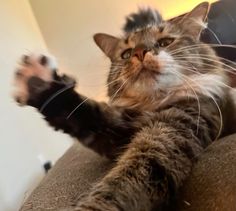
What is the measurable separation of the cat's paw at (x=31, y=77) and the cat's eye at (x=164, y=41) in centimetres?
38

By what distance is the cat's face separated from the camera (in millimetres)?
1168

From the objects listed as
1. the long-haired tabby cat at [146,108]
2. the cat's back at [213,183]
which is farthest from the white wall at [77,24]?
the cat's back at [213,183]

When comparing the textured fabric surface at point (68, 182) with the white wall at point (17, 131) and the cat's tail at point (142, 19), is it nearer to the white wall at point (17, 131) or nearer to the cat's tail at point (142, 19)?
the cat's tail at point (142, 19)

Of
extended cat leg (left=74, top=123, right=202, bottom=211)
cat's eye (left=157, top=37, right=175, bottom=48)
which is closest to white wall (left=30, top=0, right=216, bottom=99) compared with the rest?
cat's eye (left=157, top=37, right=175, bottom=48)

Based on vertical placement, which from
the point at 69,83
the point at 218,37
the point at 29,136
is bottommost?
A: the point at 29,136

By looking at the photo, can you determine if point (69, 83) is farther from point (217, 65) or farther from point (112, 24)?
point (112, 24)

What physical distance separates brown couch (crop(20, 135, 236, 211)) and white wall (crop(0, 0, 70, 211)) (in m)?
0.70

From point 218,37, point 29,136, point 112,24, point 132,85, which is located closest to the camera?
point 132,85

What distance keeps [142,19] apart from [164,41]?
0.27m

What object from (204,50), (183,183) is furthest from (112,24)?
(183,183)

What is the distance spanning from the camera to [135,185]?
82cm

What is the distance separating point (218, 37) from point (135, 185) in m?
1.05

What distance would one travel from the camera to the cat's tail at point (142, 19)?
1.48 meters

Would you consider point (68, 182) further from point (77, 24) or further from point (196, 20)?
point (77, 24)
